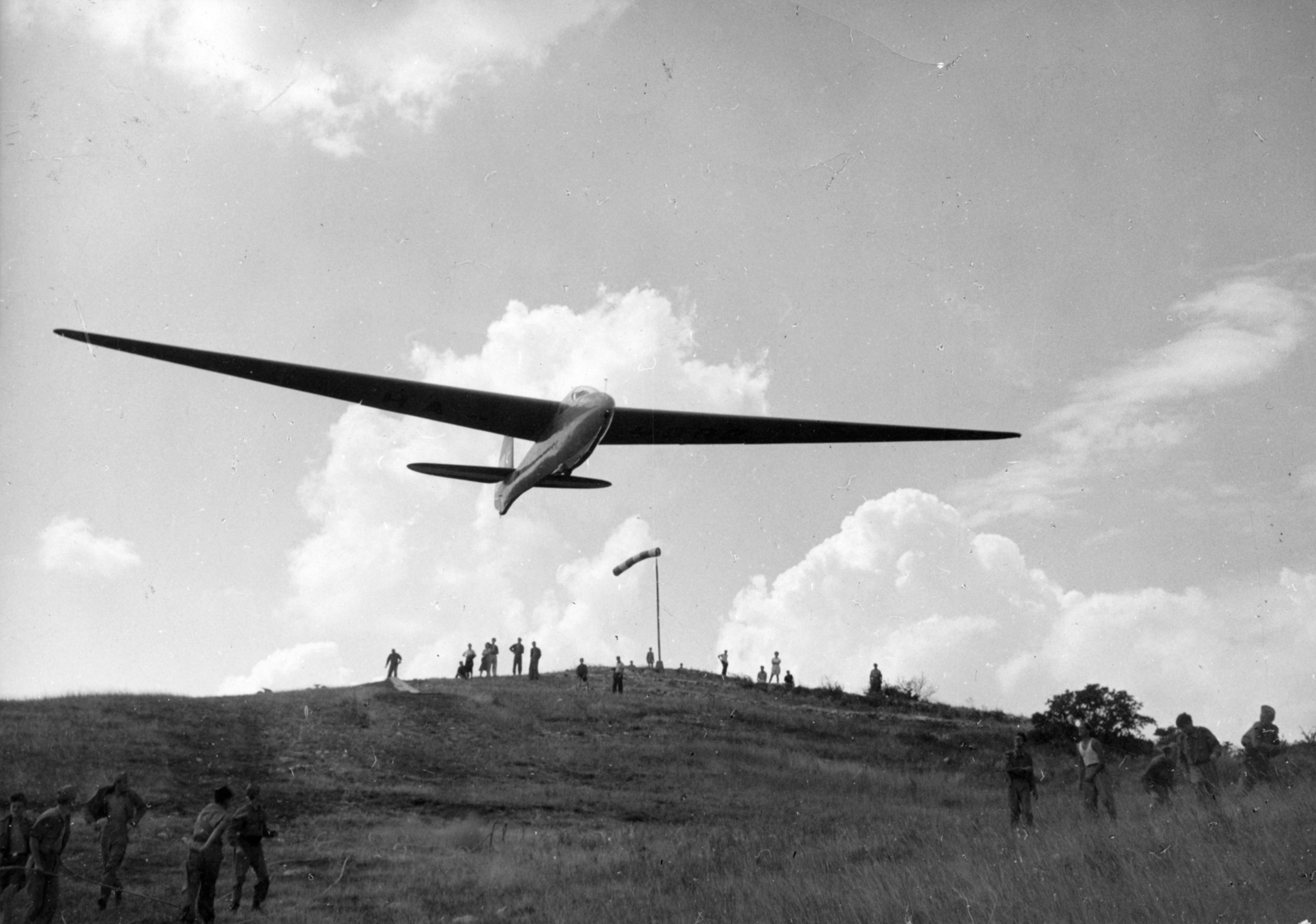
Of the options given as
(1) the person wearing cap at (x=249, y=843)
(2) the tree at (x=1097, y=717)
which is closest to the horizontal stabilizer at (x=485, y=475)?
(1) the person wearing cap at (x=249, y=843)

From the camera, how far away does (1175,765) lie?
1305 centimetres

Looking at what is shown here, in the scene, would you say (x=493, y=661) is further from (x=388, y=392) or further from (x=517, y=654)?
(x=388, y=392)

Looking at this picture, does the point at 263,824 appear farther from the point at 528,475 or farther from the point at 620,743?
the point at 620,743

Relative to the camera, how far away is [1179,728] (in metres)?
12.1

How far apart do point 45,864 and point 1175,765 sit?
534 inches

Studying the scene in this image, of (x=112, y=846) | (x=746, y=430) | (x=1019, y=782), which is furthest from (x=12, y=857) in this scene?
(x=746, y=430)

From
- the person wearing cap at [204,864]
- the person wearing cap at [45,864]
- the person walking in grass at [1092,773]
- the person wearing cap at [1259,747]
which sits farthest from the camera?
the person walking in grass at [1092,773]

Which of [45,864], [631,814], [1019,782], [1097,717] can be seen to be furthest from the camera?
[1097,717]

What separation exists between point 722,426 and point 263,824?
14.6 m

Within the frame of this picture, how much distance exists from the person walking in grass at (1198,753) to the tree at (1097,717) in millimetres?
24024

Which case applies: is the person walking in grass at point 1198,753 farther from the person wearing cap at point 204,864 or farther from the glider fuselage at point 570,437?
the glider fuselage at point 570,437

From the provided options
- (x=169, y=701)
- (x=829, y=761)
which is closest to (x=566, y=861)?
(x=829, y=761)

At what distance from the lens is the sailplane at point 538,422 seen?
63.1 feet

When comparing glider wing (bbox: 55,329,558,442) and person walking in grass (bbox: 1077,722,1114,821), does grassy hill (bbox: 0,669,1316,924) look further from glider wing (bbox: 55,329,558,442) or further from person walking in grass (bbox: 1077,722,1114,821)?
glider wing (bbox: 55,329,558,442)
